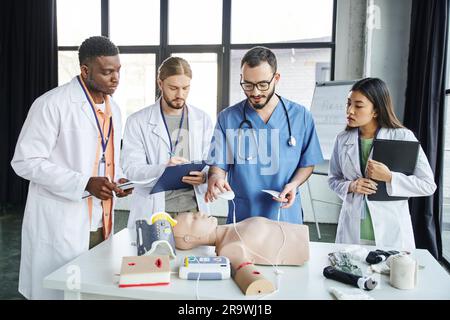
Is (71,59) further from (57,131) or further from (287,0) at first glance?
(57,131)

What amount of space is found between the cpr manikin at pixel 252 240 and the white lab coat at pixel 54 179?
48 centimetres

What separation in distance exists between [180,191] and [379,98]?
105cm

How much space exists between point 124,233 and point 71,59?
14.2 ft

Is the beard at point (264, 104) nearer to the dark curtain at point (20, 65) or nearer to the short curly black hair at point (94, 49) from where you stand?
the short curly black hair at point (94, 49)

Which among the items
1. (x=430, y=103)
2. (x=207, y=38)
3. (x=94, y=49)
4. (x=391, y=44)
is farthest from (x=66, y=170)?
(x=207, y=38)

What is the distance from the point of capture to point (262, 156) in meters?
1.82

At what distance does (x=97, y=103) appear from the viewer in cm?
185

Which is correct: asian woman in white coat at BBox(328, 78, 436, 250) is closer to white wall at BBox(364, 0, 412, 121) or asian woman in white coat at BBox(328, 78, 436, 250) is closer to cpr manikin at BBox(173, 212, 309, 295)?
cpr manikin at BBox(173, 212, 309, 295)

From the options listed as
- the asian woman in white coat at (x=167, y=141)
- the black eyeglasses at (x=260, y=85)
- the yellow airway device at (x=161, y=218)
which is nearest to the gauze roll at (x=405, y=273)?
the yellow airway device at (x=161, y=218)

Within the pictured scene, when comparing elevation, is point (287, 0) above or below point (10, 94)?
above

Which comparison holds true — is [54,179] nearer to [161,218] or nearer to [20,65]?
[161,218]

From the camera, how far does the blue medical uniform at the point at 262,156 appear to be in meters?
1.81

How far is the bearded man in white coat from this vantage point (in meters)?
1.62
